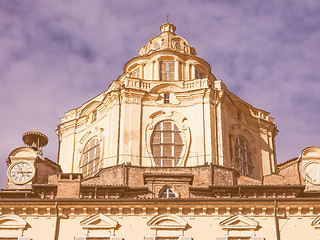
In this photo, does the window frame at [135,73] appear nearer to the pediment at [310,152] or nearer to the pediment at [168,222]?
the pediment at [310,152]

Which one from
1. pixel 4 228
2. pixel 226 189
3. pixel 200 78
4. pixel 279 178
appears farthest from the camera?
pixel 200 78

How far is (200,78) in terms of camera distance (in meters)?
51.9

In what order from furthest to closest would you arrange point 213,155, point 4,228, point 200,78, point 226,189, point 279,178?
point 200,78 → point 213,155 → point 279,178 → point 226,189 → point 4,228

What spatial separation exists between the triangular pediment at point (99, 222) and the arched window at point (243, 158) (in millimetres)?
14382

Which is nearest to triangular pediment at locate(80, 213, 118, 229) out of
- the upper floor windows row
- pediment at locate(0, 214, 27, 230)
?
pediment at locate(0, 214, 27, 230)

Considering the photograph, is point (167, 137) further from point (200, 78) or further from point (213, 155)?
point (200, 78)

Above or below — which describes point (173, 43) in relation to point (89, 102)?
above

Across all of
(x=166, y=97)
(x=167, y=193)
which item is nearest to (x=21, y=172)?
(x=167, y=193)

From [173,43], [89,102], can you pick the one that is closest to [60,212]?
[89,102]

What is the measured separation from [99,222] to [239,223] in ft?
23.3

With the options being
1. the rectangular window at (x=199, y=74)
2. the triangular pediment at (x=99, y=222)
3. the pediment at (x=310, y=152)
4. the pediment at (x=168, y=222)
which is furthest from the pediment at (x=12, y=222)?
the rectangular window at (x=199, y=74)

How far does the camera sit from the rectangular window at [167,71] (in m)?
51.2

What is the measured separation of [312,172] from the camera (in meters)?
42.4

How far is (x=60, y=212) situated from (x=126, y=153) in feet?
33.3
